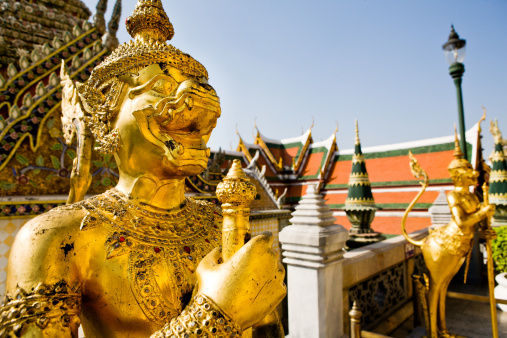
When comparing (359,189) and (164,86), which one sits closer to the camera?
(164,86)

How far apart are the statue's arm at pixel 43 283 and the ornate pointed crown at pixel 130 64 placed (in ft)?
1.44

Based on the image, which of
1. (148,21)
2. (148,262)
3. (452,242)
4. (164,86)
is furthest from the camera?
(452,242)

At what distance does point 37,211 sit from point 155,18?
375cm

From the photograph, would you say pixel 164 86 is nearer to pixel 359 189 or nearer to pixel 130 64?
pixel 130 64

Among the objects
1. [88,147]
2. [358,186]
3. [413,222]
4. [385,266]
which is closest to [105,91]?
[88,147]

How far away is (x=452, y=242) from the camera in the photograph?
4023 millimetres

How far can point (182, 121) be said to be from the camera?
1.32 metres

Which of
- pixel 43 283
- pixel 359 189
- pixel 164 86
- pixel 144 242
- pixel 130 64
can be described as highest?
pixel 130 64

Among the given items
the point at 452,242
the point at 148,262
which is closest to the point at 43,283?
the point at 148,262

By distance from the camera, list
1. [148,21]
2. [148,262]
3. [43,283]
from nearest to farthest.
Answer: [43,283] → [148,262] → [148,21]

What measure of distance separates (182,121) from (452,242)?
13.6ft

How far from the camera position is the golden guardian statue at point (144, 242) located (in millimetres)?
991

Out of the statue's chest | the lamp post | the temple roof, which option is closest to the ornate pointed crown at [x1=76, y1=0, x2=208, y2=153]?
the statue's chest

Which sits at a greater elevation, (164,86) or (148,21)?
(148,21)
